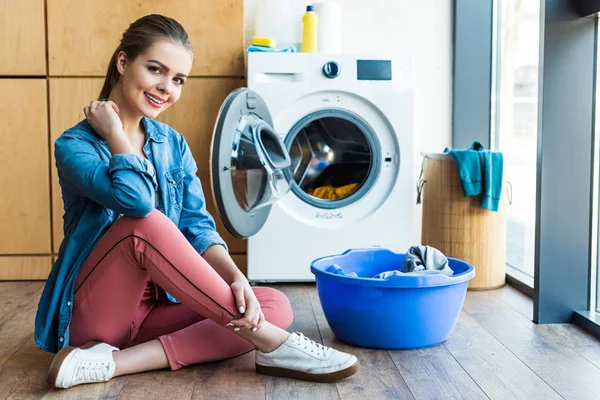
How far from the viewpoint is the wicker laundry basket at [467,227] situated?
9.04ft

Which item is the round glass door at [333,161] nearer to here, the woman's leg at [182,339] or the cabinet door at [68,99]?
the cabinet door at [68,99]

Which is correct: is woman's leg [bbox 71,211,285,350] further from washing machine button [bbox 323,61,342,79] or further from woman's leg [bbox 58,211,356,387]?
washing machine button [bbox 323,61,342,79]

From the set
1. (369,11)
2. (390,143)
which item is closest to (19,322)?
(390,143)

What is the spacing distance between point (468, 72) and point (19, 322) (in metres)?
2.13

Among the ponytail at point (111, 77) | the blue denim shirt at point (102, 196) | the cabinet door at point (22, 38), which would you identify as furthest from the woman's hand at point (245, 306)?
the cabinet door at point (22, 38)

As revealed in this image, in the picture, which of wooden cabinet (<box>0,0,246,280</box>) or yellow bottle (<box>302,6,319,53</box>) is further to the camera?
yellow bottle (<box>302,6,319,53</box>)

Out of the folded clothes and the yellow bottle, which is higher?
the yellow bottle

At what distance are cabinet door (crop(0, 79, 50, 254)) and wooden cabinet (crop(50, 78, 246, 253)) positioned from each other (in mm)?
41

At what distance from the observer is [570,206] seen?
2158 mm

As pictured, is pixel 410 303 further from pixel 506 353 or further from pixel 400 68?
pixel 400 68

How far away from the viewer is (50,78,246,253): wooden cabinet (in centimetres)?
286

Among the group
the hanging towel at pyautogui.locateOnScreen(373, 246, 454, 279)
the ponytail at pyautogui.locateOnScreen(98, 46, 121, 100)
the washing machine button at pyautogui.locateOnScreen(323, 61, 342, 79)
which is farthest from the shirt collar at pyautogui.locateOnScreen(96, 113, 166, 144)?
the washing machine button at pyautogui.locateOnScreen(323, 61, 342, 79)

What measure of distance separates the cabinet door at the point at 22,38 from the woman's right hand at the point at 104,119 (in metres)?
1.36

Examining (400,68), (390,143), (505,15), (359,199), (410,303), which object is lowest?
(410,303)
